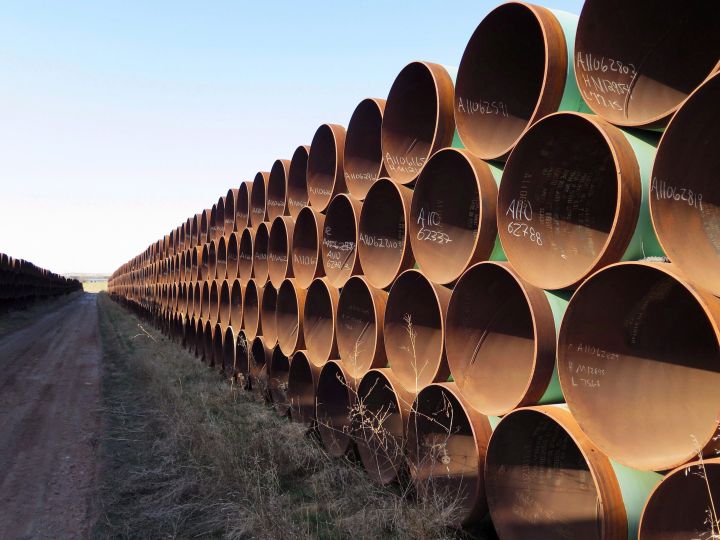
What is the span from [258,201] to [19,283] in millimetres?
30731

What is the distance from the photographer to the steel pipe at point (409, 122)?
4375 millimetres

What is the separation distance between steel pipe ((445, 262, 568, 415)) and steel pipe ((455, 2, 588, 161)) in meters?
0.82

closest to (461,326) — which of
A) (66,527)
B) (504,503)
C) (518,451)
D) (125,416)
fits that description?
(518,451)

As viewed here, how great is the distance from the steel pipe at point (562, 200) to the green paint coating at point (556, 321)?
4.1 inches

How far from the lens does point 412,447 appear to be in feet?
13.4

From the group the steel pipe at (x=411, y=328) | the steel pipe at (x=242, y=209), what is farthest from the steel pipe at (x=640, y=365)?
the steel pipe at (x=242, y=209)

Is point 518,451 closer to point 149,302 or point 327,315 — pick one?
point 327,315

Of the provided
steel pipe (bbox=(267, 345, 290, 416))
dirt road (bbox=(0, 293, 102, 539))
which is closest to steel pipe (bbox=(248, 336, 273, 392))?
steel pipe (bbox=(267, 345, 290, 416))

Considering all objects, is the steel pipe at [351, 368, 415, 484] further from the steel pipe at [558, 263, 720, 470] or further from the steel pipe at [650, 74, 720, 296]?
the steel pipe at [650, 74, 720, 296]

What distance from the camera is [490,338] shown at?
3.56m

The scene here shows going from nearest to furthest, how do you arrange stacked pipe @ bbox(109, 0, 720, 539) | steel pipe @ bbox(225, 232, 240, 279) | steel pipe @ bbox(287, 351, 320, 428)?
stacked pipe @ bbox(109, 0, 720, 539) → steel pipe @ bbox(287, 351, 320, 428) → steel pipe @ bbox(225, 232, 240, 279)

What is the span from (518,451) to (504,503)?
335 millimetres

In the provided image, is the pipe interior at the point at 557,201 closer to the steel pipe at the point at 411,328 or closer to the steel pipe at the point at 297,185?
the steel pipe at the point at 411,328

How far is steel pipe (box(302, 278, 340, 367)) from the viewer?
596cm
